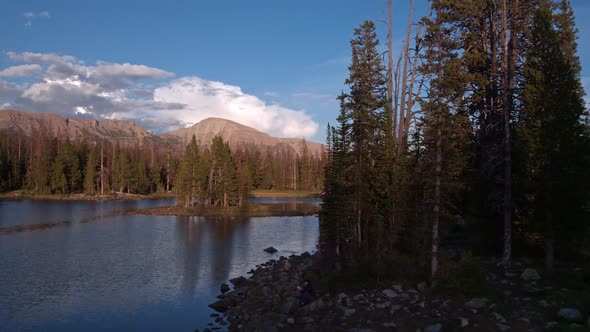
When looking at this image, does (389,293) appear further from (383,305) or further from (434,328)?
(434,328)

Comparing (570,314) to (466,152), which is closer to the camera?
(570,314)

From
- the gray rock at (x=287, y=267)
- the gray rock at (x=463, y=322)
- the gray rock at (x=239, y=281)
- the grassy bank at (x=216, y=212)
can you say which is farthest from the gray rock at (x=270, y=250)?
the grassy bank at (x=216, y=212)

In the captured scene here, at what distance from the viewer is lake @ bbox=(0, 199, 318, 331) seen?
66.3 ft

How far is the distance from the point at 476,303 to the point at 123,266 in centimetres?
2494

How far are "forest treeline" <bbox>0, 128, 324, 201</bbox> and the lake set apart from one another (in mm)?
18855

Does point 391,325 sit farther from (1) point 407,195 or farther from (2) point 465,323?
(1) point 407,195

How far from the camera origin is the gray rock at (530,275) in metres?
16.7

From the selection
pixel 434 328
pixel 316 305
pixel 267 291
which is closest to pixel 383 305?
pixel 434 328

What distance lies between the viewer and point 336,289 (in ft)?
64.4

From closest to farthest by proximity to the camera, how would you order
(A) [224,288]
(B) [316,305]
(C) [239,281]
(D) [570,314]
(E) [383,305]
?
(D) [570,314] → (E) [383,305] → (B) [316,305] → (A) [224,288] → (C) [239,281]

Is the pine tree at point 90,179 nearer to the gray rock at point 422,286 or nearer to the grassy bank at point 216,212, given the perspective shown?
the grassy bank at point 216,212

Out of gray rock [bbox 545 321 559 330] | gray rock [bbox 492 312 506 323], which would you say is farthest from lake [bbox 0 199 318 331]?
gray rock [bbox 545 321 559 330]

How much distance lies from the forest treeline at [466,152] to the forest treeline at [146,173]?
52.1m

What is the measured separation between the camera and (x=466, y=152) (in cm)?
2345
